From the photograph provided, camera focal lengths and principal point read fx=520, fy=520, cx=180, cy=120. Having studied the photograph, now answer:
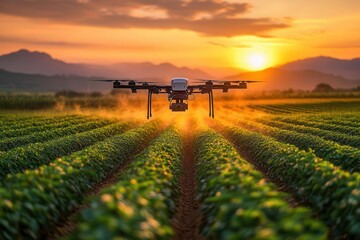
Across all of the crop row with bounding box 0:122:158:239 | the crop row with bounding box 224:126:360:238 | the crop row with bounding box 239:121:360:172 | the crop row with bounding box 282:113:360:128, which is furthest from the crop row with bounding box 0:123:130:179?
the crop row with bounding box 282:113:360:128

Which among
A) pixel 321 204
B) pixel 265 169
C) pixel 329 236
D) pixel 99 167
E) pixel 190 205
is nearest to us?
pixel 329 236

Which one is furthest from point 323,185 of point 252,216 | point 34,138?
point 34,138

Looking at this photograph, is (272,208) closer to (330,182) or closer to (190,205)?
(330,182)

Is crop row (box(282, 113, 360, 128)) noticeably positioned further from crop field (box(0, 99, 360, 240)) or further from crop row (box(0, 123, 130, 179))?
crop row (box(0, 123, 130, 179))

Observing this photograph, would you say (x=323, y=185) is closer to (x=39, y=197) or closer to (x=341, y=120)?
(x=39, y=197)

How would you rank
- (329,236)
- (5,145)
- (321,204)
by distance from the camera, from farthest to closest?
(5,145) → (321,204) → (329,236)

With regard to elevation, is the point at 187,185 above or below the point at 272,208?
below

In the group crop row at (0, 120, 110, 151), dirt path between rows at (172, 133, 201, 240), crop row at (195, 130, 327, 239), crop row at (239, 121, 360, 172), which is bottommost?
dirt path between rows at (172, 133, 201, 240)

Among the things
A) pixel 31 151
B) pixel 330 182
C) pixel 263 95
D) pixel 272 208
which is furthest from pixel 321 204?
pixel 263 95

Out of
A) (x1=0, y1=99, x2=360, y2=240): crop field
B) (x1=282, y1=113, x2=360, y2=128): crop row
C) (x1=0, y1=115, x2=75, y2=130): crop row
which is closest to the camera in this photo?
(x1=0, y1=99, x2=360, y2=240): crop field
